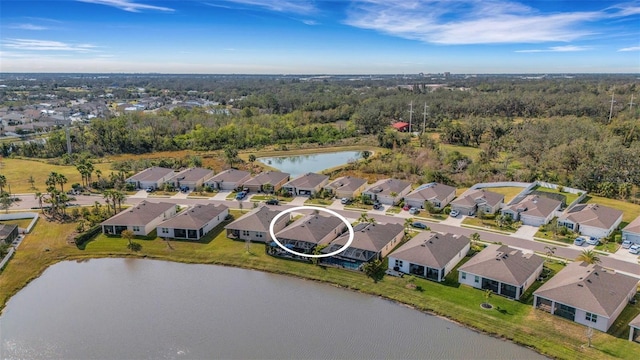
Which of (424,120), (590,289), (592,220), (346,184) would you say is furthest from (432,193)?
(424,120)

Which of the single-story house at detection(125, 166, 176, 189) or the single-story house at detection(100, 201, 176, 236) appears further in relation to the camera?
the single-story house at detection(125, 166, 176, 189)

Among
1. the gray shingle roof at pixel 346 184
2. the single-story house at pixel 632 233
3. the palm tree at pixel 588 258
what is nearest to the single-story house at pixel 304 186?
the gray shingle roof at pixel 346 184

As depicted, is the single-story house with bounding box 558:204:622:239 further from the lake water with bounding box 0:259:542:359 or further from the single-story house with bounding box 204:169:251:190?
the single-story house with bounding box 204:169:251:190

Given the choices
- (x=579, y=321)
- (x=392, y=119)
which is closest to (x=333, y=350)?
(x=579, y=321)

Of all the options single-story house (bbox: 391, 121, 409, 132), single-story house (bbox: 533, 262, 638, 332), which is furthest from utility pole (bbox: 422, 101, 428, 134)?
single-story house (bbox: 533, 262, 638, 332)

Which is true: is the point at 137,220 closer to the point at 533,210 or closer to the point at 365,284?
the point at 365,284

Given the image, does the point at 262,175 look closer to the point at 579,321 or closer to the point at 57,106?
the point at 579,321

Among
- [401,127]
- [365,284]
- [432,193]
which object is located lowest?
[365,284]
